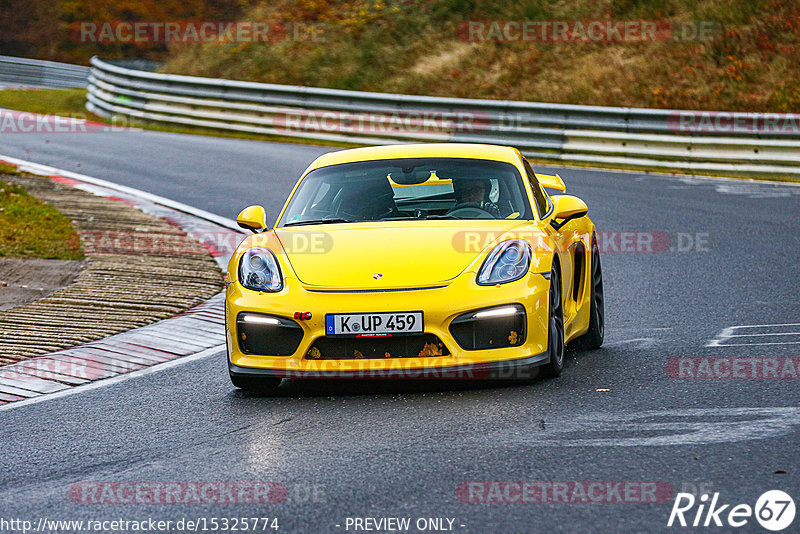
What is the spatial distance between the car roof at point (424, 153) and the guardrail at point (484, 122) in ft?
36.7

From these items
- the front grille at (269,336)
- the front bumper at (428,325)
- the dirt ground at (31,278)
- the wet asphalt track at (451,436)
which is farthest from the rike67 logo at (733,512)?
the dirt ground at (31,278)

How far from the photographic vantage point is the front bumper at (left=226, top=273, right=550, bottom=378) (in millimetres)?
6043

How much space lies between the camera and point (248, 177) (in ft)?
56.2

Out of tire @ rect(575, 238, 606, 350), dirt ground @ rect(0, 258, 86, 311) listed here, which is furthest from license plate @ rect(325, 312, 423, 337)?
dirt ground @ rect(0, 258, 86, 311)

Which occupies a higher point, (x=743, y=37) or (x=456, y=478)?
(x=743, y=37)

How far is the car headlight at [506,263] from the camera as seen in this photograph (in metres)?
6.22

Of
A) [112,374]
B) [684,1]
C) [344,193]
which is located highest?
[684,1]

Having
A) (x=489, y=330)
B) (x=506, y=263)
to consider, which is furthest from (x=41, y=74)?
(x=489, y=330)

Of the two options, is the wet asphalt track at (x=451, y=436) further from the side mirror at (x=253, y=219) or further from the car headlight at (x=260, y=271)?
the side mirror at (x=253, y=219)

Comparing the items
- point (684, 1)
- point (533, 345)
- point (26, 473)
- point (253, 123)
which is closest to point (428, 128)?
point (253, 123)

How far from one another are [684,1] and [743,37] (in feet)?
8.67

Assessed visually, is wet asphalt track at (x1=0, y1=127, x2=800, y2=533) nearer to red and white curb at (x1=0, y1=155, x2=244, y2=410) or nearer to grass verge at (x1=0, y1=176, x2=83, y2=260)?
red and white curb at (x1=0, y1=155, x2=244, y2=410)

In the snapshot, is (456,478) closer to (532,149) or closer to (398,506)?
(398,506)

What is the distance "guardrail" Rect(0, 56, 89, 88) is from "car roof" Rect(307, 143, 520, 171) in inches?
1301
